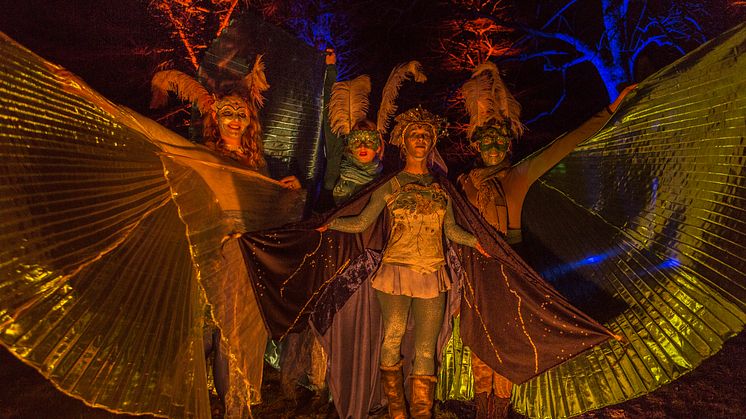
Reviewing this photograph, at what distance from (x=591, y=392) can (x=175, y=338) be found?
285cm

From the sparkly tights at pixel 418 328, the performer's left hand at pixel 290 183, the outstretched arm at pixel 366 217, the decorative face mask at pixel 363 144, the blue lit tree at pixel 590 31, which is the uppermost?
the blue lit tree at pixel 590 31

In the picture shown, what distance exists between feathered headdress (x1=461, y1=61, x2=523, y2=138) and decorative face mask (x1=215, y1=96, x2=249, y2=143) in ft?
5.88

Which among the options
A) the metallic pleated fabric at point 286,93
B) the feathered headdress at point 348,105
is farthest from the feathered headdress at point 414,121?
the metallic pleated fabric at point 286,93

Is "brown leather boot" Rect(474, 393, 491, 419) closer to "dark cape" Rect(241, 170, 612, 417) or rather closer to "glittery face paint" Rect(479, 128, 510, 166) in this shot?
"dark cape" Rect(241, 170, 612, 417)

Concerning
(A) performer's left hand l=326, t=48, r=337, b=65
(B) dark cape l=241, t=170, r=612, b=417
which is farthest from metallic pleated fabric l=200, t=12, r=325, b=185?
(B) dark cape l=241, t=170, r=612, b=417

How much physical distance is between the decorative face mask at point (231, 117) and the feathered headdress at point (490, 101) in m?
1.79

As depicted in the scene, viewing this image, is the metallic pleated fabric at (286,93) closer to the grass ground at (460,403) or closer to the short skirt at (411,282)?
the short skirt at (411,282)

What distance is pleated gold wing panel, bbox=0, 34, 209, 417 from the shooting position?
2.76 metres

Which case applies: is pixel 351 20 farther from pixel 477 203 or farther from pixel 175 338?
pixel 175 338

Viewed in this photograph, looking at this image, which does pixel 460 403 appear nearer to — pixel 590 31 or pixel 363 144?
pixel 363 144

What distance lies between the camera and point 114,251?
330 cm

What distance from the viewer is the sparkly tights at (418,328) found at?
3.69m

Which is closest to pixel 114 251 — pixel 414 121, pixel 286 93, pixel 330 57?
pixel 414 121

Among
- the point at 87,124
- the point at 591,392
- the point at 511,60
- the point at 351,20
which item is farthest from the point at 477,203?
the point at 351,20
